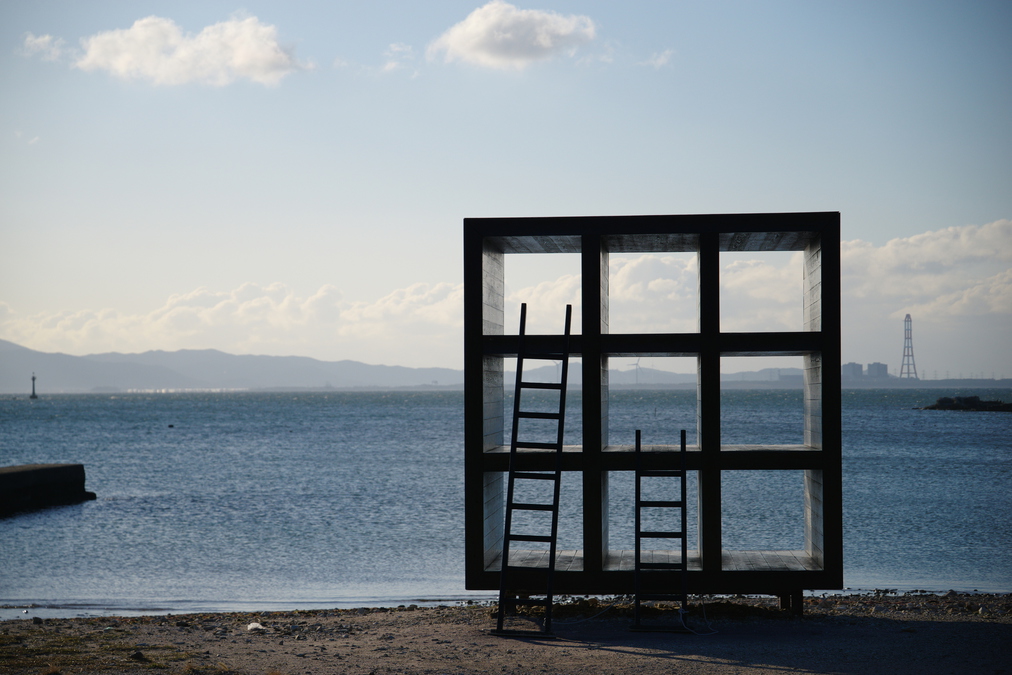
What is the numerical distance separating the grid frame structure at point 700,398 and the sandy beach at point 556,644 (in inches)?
19.4

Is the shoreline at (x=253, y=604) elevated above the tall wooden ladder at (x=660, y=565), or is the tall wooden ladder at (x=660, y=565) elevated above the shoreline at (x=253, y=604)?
the tall wooden ladder at (x=660, y=565)

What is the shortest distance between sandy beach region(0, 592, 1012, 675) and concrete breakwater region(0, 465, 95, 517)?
1597 cm

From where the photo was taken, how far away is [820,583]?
24.7 feet

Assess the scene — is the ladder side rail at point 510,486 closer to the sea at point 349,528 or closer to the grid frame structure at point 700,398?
the grid frame structure at point 700,398

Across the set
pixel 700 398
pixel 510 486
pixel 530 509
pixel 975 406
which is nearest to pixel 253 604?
pixel 530 509

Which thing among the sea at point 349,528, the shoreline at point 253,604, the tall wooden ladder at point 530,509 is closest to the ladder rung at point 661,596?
the tall wooden ladder at point 530,509

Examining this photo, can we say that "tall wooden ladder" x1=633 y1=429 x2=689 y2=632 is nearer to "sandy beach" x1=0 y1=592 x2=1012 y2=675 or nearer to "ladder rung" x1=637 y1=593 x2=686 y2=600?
"ladder rung" x1=637 y1=593 x2=686 y2=600

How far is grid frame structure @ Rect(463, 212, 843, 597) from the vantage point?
7527 mm

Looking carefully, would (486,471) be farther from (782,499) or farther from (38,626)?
(782,499)

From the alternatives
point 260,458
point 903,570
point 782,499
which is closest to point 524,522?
point 782,499

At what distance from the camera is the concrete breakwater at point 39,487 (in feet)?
73.5

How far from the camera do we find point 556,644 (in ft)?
22.4

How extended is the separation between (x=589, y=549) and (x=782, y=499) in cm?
1594

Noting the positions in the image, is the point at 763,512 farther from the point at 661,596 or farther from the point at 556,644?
the point at 556,644
